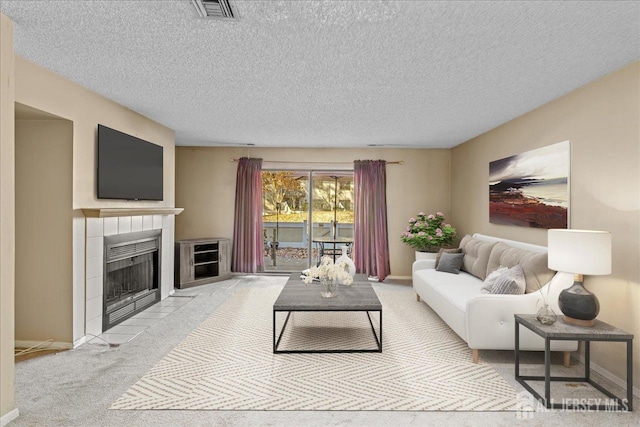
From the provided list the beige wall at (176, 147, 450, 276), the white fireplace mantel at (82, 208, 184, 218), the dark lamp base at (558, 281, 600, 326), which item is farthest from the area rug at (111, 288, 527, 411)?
the beige wall at (176, 147, 450, 276)

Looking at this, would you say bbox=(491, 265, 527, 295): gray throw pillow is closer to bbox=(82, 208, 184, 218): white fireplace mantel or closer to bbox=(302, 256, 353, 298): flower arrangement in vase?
bbox=(302, 256, 353, 298): flower arrangement in vase

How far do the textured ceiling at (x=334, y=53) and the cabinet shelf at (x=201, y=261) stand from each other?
244 centimetres

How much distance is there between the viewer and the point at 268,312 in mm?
4414

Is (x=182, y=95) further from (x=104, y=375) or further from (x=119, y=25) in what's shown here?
(x=104, y=375)

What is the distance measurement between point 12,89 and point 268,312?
3.25 metres

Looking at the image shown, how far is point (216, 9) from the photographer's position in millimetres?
1959

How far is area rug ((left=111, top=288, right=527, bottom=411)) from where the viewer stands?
7.89 ft

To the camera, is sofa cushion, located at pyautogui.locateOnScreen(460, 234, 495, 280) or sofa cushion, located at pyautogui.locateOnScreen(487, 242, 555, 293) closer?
sofa cushion, located at pyautogui.locateOnScreen(487, 242, 555, 293)

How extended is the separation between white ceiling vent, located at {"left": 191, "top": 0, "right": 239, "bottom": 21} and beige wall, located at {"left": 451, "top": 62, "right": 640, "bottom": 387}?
2.86 m

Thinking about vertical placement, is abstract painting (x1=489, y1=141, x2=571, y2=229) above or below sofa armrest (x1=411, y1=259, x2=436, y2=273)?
above

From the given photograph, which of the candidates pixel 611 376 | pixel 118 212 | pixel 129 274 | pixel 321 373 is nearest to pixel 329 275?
pixel 321 373

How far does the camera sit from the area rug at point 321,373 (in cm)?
241

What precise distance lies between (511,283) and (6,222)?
378 centimetres

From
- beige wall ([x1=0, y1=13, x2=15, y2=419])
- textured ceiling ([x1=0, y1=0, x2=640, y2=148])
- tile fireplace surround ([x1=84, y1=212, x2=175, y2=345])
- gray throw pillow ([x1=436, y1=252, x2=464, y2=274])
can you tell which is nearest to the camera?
textured ceiling ([x1=0, y1=0, x2=640, y2=148])
